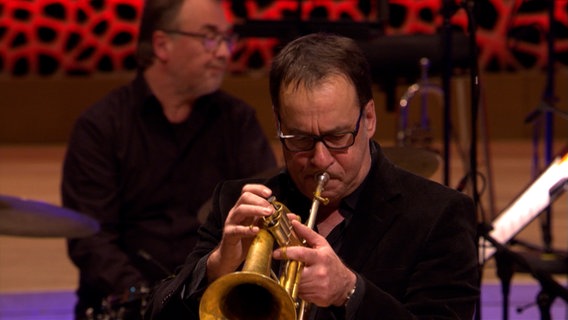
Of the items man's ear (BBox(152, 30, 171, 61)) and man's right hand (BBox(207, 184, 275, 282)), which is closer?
man's right hand (BBox(207, 184, 275, 282))

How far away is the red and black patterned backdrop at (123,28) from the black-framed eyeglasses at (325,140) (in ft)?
21.1

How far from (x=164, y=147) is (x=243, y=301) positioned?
Answer: 1832 millimetres

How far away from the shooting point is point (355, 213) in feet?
7.63

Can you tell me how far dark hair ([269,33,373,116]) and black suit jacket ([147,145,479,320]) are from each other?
234 mm

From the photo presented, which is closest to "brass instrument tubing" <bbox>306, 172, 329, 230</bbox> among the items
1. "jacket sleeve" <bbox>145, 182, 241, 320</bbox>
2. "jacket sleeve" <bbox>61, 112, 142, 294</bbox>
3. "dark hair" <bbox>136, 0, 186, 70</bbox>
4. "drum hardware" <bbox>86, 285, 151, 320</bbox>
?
"jacket sleeve" <bbox>145, 182, 241, 320</bbox>

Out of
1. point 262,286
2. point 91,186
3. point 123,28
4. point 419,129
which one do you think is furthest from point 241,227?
point 123,28

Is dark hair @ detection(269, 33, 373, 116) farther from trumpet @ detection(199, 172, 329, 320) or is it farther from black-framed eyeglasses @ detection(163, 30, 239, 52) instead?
black-framed eyeglasses @ detection(163, 30, 239, 52)

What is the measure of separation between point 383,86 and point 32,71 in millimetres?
4088

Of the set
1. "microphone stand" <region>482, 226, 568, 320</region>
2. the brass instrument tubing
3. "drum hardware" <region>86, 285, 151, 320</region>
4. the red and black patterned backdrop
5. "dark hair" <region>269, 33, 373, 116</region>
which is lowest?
the red and black patterned backdrop

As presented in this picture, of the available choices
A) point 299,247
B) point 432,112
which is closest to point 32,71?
point 432,112

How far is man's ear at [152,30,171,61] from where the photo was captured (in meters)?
3.87

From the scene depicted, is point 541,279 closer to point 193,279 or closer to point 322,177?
point 322,177

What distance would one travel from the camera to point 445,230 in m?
2.27

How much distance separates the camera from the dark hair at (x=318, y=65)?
2.20 m
